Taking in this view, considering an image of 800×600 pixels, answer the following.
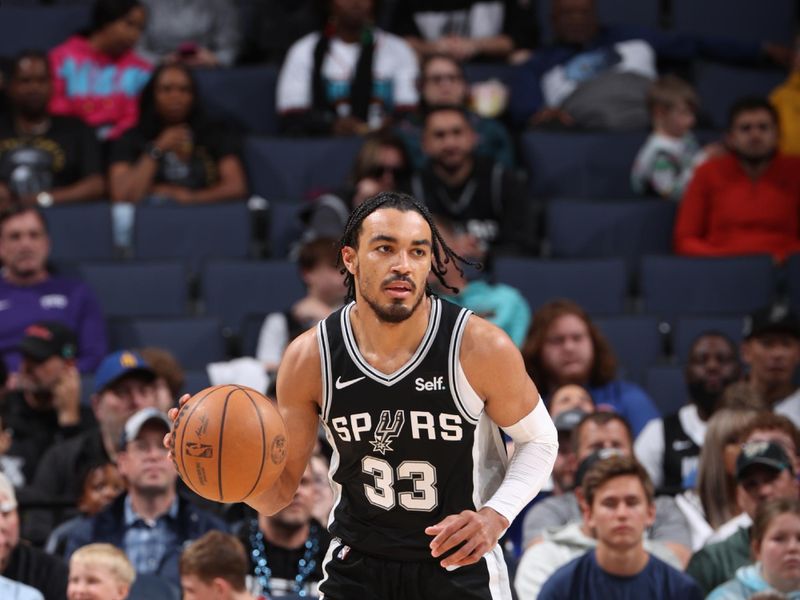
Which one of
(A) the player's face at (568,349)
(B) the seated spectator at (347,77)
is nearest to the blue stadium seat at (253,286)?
(B) the seated spectator at (347,77)

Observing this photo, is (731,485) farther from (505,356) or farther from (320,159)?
(320,159)

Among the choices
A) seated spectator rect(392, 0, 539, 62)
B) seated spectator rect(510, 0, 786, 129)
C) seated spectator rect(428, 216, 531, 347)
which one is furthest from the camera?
seated spectator rect(392, 0, 539, 62)

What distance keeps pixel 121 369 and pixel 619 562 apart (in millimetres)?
2631

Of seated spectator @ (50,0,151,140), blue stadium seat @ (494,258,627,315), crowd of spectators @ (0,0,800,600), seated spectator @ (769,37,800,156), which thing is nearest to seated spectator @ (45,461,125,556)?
crowd of spectators @ (0,0,800,600)

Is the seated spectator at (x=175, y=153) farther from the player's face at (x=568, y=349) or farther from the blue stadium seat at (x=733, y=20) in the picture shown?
the blue stadium seat at (x=733, y=20)

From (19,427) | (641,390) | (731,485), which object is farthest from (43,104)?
(731,485)

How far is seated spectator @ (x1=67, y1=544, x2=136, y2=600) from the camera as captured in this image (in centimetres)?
550

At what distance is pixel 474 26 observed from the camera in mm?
10344

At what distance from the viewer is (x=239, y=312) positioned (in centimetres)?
857

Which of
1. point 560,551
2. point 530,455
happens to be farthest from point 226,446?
point 560,551

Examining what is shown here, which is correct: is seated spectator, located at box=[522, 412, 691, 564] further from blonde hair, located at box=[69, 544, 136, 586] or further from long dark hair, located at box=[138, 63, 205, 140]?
long dark hair, located at box=[138, 63, 205, 140]

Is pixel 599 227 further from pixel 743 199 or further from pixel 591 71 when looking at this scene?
pixel 591 71

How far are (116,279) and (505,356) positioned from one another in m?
4.74

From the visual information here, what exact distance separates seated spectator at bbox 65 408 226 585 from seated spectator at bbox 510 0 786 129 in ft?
14.1
